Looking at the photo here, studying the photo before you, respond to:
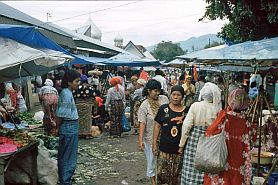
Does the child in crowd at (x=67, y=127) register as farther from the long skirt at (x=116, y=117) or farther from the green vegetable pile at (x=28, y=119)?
the long skirt at (x=116, y=117)

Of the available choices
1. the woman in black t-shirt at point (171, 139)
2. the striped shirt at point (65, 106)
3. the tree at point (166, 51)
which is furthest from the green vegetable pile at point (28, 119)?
the tree at point (166, 51)

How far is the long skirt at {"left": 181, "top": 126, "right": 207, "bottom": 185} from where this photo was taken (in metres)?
5.34

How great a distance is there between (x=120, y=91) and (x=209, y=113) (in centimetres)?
658

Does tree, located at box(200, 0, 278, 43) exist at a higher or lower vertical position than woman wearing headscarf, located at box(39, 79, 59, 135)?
higher

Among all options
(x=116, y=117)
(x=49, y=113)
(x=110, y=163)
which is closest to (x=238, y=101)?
(x=110, y=163)

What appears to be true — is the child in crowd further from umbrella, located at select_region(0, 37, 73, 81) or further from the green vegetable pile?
the green vegetable pile

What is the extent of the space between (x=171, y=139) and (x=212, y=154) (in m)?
0.84

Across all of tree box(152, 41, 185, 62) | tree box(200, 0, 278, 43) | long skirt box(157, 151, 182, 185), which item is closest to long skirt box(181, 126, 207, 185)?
long skirt box(157, 151, 182, 185)

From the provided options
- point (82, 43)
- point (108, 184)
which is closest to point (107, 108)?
point (108, 184)

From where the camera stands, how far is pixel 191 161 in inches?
212

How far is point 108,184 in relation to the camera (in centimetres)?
711

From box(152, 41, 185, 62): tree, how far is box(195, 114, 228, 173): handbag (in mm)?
70359

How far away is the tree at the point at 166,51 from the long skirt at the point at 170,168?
69.7 meters

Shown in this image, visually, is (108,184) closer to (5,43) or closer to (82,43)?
(5,43)
